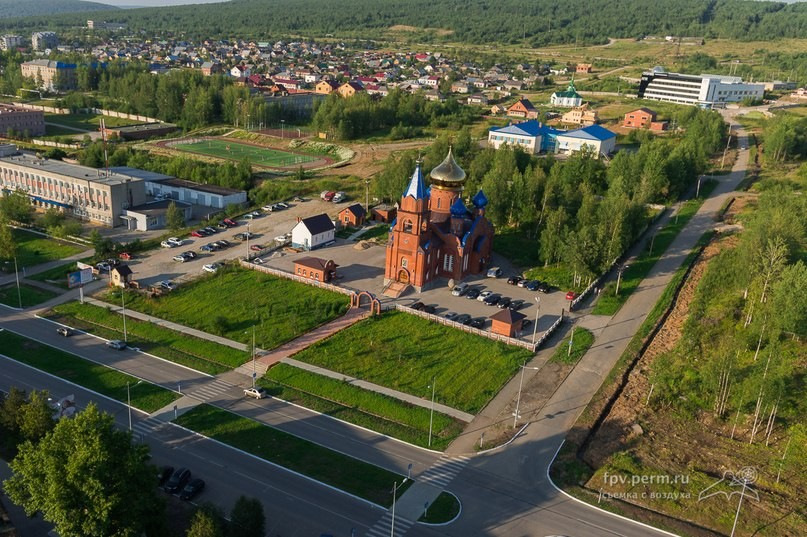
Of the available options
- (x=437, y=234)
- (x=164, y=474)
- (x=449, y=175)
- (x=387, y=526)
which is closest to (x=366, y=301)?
(x=437, y=234)

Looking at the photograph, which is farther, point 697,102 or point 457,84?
point 457,84

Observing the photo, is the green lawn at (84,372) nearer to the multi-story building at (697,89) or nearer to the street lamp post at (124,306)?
the street lamp post at (124,306)

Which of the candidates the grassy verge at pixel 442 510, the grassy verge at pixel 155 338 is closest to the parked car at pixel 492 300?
the grassy verge at pixel 155 338

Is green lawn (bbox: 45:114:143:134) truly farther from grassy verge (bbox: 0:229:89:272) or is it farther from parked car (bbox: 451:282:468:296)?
parked car (bbox: 451:282:468:296)

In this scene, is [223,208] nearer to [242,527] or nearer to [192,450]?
[192,450]

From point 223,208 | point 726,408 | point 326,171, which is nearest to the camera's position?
point 726,408

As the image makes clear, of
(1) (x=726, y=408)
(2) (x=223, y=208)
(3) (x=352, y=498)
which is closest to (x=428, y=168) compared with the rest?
(2) (x=223, y=208)
